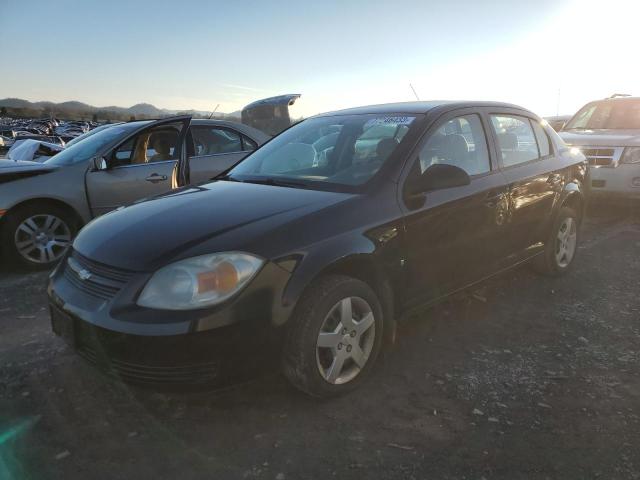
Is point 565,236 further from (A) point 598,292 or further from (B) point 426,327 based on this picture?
(B) point 426,327

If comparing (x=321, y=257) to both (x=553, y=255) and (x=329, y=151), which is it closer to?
(x=329, y=151)

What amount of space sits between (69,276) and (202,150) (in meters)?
3.66

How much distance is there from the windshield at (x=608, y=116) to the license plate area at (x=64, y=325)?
8.66 metres

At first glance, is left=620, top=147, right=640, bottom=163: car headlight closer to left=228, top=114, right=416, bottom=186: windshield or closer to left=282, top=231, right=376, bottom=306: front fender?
left=228, top=114, right=416, bottom=186: windshield

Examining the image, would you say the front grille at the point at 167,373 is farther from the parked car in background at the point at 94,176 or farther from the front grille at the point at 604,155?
the front grille at the point at 604,155

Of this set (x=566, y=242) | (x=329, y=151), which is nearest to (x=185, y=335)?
(x=329, y=151)

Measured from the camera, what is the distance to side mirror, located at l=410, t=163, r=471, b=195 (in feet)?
10.0

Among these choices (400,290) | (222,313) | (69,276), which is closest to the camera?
(222,313)

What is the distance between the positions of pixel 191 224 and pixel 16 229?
3.31 m

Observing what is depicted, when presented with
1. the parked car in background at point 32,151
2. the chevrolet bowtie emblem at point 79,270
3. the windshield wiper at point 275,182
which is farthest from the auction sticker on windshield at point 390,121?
the parked car in background at point 32,151

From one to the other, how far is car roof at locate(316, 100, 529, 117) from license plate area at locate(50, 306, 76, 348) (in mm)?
2446

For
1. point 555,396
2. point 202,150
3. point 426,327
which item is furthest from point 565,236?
point 202,150

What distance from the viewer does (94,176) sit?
17.8ft

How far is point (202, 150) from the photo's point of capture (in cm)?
616
